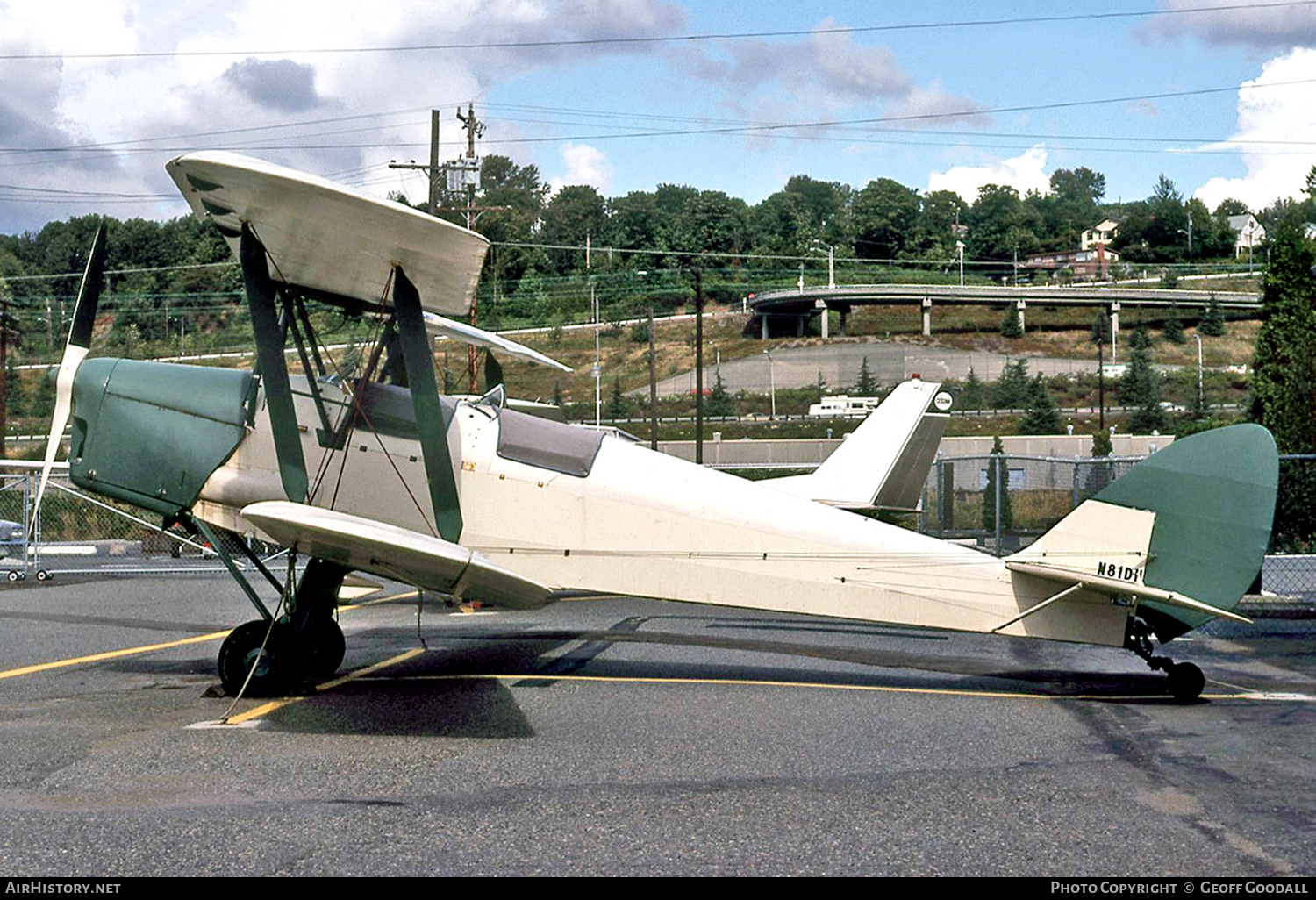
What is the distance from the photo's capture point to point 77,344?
360 inches

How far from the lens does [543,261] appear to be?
325 feet

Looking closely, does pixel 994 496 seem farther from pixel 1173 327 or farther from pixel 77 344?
pixel 1173 327

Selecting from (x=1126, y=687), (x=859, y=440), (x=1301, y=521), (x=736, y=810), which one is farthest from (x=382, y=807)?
(x=1301, y=521)

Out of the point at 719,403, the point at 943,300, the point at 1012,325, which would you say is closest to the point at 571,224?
the point at 943,300

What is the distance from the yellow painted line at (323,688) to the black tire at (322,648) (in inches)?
5.2

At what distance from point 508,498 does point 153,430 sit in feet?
8.74

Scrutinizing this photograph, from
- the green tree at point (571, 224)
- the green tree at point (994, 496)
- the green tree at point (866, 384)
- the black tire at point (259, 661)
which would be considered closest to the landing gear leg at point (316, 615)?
the black tire at point (259, 661)

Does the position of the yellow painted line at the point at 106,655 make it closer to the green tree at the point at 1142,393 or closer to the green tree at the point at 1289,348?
the green tree at the point at 1289,348

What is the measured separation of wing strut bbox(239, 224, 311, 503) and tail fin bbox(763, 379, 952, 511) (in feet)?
24.3

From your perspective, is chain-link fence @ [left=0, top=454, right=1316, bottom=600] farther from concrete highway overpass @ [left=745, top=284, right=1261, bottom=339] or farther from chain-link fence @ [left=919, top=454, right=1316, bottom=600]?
concrete highway overpass @ [left=745, top=284, right=1261, bottom=339]

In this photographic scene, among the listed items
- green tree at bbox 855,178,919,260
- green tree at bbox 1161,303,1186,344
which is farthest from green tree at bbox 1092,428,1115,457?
green tree at bbox 855,178,919,260

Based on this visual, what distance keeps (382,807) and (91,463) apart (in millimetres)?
4672

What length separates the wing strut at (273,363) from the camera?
325 inches

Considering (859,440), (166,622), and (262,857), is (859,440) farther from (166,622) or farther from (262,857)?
(262,857)
